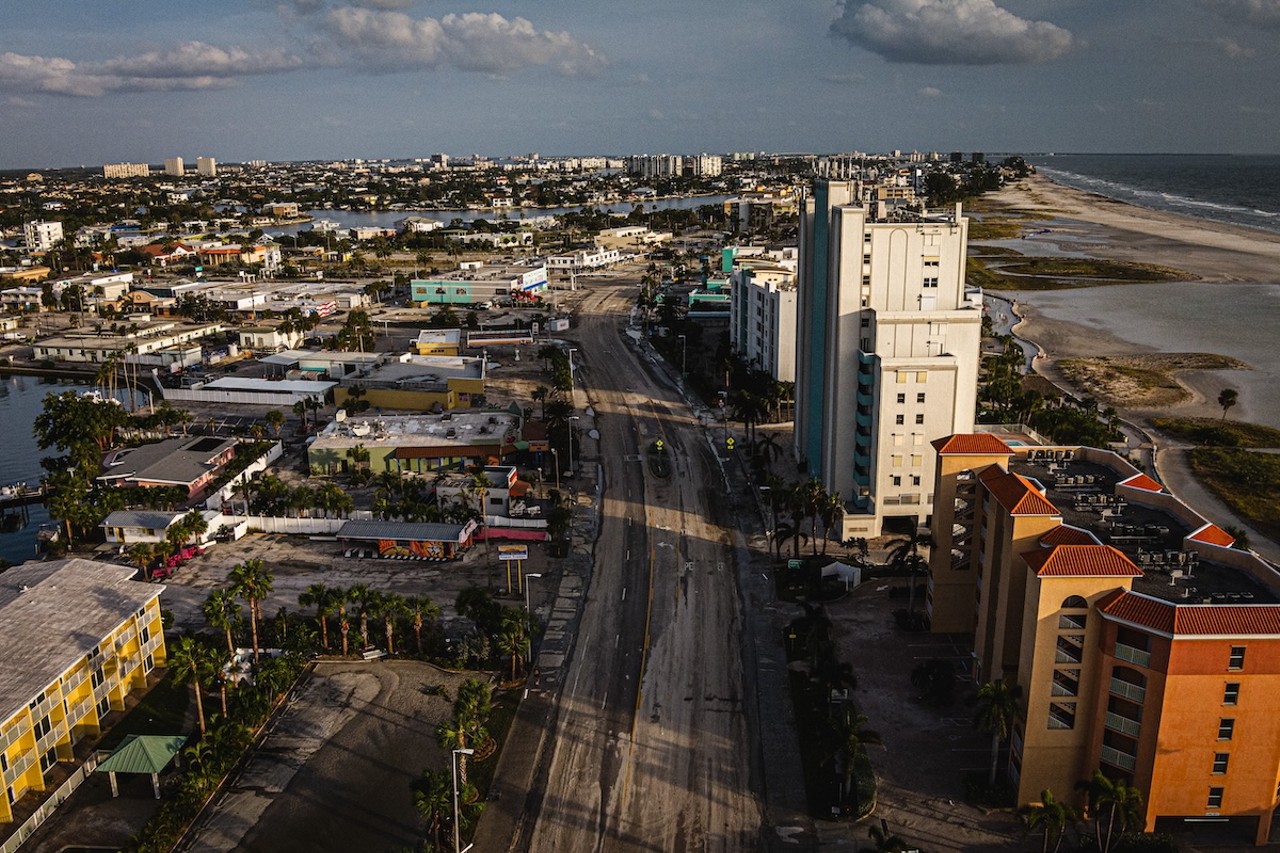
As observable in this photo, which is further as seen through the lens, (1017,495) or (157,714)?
(157,714)

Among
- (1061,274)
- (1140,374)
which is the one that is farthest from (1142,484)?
(1061,274)

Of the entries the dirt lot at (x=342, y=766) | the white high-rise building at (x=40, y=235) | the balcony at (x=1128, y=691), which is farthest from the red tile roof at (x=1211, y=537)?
the white high-rise building at (x=40, y=235)

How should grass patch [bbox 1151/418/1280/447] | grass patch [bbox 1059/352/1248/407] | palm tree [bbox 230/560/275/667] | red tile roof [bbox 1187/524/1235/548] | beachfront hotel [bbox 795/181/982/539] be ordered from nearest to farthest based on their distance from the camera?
red tile roof [bbox 1187/524/1235/548] < palm tree [bbox 230/560/275/667] < beachfront hotel [bbox 795/181/982/539] < grass patch [bbox 1151/418/1280/447] < grass patch [bbox 1059/352/1248/407]

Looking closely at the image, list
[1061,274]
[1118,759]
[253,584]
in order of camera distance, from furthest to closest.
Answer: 1. [1061,274]
2. [253,584]
3. [1118,759]

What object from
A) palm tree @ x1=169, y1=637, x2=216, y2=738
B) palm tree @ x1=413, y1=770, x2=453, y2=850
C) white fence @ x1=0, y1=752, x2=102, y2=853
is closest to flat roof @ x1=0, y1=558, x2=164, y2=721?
white fence @ x1=0, y1=752, x2=102, y2=853

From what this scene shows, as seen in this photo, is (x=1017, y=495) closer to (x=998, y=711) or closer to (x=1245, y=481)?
(x=998, y=711)

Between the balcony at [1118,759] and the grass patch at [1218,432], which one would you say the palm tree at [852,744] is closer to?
the balcony at [1118,759]

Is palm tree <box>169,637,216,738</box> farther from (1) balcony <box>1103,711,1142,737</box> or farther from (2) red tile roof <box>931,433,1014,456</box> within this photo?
(1) balcony <box>1103,711,1142,737</box>
